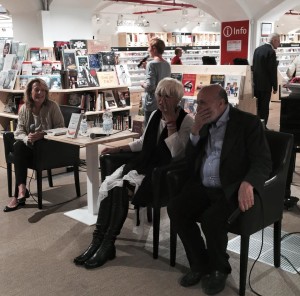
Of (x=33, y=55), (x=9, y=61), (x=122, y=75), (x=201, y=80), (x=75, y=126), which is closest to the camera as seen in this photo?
(x=75, y=126)

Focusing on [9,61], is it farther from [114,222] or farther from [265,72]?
[265,72]

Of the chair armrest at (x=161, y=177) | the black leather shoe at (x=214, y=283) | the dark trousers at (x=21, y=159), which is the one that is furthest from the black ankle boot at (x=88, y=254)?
the dark trousers at (x=21, y=159)

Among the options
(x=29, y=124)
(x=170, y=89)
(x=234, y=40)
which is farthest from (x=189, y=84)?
(x=234, y=40)

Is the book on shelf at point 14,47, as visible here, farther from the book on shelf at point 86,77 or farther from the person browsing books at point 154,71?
the person browsing books at point 154,71

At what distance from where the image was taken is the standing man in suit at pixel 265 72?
24.3 ft

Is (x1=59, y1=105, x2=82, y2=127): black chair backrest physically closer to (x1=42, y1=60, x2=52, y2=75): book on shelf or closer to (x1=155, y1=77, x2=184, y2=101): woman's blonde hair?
(x1=42, y1=60, x2=52, y2=75): book on shelf

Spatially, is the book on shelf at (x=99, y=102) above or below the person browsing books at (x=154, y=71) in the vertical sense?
below

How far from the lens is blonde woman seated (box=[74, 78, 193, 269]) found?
303 centimetres

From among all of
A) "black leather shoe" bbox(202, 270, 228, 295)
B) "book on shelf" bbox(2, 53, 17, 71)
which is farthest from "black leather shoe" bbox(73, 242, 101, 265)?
"book on shelf" bbox(2, 53, 17, 71)

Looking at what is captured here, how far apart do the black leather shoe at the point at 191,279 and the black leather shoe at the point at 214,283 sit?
0.08 meters

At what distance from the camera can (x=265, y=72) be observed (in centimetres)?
745

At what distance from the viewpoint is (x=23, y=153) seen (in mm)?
4141

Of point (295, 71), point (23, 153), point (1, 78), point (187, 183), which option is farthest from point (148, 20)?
point (187, 183)

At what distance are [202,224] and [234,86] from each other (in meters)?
3.28
